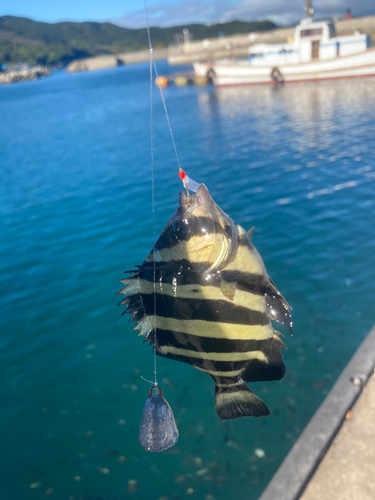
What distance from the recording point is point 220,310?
2.28m

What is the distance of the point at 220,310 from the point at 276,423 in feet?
10.5

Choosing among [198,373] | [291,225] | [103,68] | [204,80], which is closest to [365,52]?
[204,80]

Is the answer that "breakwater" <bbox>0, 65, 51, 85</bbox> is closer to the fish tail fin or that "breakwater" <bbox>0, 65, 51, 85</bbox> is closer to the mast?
the mast

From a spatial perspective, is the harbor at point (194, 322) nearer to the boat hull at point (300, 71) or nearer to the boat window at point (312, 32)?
the boat hull at point (300, 71)

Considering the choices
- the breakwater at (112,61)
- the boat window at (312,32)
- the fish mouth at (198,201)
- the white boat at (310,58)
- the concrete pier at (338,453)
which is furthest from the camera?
the breakwater at (112,61)

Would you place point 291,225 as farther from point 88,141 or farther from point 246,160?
point 88,141

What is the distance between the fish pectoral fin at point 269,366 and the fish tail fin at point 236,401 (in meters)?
0.10

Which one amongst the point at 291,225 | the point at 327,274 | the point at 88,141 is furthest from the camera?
the point at 88,141

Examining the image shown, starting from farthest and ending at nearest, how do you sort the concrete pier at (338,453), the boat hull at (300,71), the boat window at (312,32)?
the boat window at (312,32), the boat hull at (300,71), the concrete pier at (338,453)

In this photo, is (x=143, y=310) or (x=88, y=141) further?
(x=88, y=141)

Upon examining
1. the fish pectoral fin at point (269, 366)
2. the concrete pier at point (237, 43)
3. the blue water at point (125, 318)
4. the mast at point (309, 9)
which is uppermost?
the concrete pier at point (237, 43)

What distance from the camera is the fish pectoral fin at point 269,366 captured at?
252 cm

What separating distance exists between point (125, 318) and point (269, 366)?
4832 mm

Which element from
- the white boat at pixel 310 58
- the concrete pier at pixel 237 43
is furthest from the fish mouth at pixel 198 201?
the concrete pier at pixel 237 43
